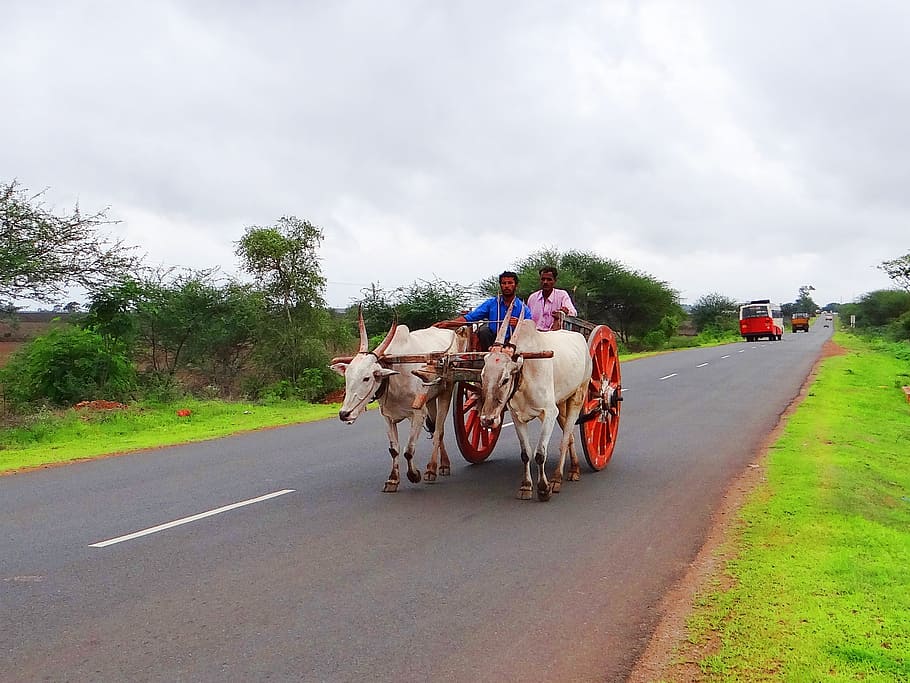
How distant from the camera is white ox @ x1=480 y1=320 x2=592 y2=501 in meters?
7.45

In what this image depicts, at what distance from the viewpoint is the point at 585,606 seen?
17.0ft

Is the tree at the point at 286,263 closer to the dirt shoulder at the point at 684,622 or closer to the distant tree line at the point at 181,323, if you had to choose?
the distant tree line at the point at 181,323

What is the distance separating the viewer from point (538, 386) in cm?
798

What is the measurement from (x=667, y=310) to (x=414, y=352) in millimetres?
49247

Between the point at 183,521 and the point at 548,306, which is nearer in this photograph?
the point at 183,521

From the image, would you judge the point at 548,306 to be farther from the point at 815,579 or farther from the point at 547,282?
the point at 815,579

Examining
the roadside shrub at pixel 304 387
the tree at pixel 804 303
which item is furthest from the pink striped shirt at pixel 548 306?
the tree at pixel 804 303

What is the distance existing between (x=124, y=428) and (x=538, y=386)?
10.2 meters

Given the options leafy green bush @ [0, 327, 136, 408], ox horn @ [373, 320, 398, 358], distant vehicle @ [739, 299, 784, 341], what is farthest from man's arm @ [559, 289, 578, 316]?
distant vehicle @ [739, 299, 784, 341]

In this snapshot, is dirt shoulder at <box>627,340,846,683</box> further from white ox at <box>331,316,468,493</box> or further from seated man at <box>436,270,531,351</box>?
white ox at <box>331,316,468,493</box>

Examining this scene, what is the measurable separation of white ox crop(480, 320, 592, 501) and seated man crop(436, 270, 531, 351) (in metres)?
0.37

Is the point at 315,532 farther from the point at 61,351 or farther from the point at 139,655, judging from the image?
the point at 61,351

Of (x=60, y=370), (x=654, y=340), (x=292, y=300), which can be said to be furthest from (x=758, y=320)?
(x=60, y=370)

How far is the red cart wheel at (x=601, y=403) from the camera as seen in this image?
376 inches
